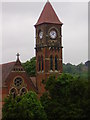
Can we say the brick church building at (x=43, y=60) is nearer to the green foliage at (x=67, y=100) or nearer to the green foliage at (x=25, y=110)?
the green foliage at (x=67, y=100)

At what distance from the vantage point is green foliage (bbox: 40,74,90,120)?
4275cm

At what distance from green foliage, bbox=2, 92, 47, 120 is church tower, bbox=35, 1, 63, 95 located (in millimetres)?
13552

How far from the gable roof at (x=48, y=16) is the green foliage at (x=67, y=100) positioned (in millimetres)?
11782

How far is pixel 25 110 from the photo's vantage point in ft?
130

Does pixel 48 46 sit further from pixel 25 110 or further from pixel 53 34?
pixel 25 110

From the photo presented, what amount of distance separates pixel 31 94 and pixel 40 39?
15115 mm

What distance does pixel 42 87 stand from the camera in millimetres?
55000

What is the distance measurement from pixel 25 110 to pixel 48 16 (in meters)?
19.8

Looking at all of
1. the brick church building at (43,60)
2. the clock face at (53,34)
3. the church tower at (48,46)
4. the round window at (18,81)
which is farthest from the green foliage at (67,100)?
the clock face at (53,34)

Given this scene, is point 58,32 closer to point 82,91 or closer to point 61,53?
point 61,53

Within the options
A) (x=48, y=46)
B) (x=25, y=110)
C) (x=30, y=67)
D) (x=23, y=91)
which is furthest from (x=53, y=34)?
(x=25, y=110)

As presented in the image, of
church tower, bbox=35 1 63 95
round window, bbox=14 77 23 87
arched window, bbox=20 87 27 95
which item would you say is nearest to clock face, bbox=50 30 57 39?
church tower, bbox=35 1 63 95

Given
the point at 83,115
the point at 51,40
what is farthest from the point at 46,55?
the point at 83,115

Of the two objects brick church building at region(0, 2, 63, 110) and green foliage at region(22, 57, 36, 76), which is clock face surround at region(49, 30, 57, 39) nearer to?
brick church building at region(0, 2, 63, 110)
